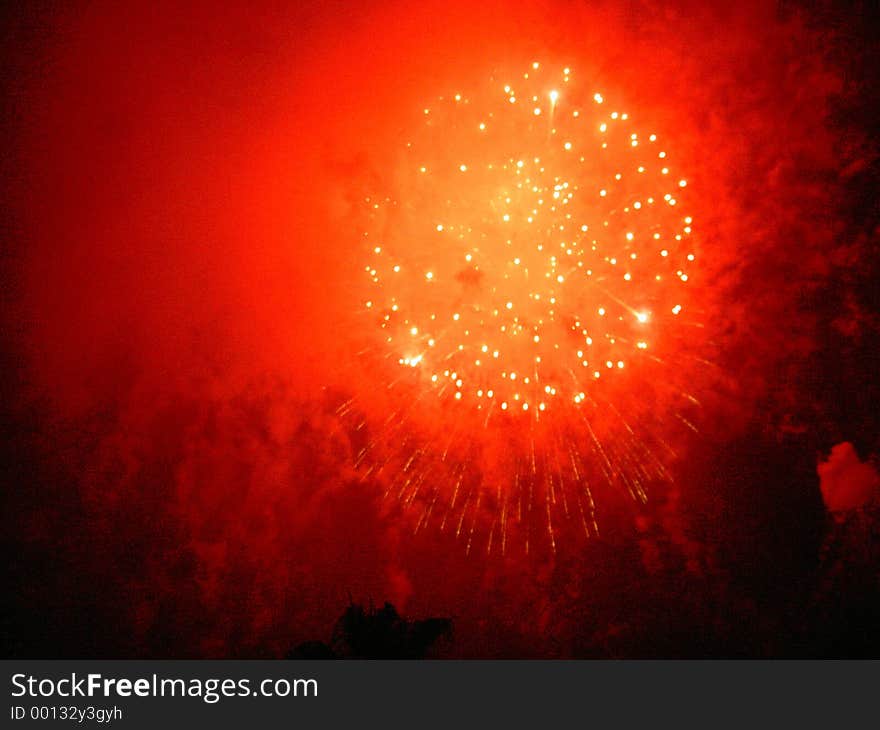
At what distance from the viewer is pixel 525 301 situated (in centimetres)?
272

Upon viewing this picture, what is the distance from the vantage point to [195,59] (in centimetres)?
299

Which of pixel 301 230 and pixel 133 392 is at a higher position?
pixel 301 230

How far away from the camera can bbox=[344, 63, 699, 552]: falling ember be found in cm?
263

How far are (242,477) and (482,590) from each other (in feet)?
4.62

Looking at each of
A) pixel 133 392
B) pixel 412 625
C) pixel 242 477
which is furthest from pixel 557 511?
pixel 133 392

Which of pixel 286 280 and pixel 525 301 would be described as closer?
pixel 525 301

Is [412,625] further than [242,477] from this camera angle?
No

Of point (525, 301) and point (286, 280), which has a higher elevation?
point (286, 280)

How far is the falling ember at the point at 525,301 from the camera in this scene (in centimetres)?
263
